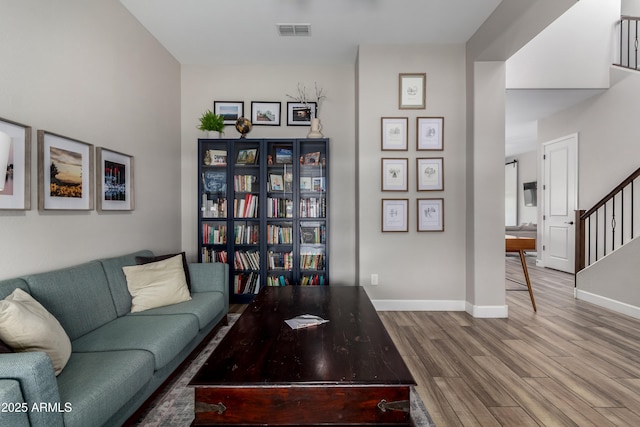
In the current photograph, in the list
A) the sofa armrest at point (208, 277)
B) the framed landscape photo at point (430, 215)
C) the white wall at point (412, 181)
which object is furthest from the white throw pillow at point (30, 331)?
the framed landscape photo at point (430, 215)

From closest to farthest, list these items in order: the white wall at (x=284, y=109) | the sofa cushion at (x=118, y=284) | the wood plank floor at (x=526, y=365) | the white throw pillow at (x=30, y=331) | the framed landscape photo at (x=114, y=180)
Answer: the white throw pillow at (x=30, y=331) < the wood plank floor at (x=526, y=365) < the sofa cushion at (x=118, y=284) < the framed landscape photo at (x=114, y=180) < the white wall at (x=284, y=109)

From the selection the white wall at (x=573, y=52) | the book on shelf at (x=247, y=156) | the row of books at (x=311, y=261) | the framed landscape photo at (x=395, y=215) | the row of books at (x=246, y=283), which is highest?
the white wall at (x=573, y=52)

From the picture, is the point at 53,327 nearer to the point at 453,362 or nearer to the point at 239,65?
the point at 453,362

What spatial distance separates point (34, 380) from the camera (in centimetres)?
100

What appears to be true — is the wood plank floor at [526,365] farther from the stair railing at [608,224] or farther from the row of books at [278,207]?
the row of books at [278,207]

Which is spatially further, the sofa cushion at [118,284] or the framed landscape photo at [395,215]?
the framed landscape photo at [395,215]

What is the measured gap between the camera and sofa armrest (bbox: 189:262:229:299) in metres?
2.73

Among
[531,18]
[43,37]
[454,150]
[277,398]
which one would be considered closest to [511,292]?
[454,150]

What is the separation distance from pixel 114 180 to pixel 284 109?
211cm

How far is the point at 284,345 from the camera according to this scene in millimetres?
1514

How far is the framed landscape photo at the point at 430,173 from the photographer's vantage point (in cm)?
339

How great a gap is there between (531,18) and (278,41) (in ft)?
7.74

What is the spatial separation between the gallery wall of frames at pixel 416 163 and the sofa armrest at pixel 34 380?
9.54 feet

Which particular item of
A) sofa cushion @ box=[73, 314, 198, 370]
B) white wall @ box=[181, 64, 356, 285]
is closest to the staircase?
white wall @ box=[181, 64, 356, 285]
